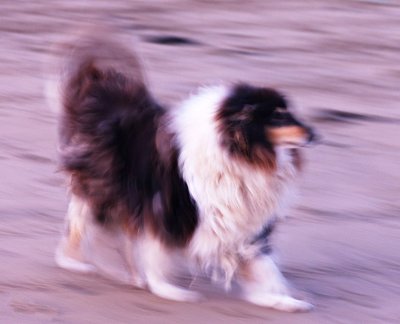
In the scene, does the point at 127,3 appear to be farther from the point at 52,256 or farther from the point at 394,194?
the point at 52,256

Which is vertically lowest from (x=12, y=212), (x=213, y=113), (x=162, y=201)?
(x=12, y=212)

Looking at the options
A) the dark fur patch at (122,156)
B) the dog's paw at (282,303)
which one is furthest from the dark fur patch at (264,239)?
the dark fur patch at (122,156)

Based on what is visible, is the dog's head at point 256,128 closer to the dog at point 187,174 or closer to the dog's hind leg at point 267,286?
the dog at point 187,174

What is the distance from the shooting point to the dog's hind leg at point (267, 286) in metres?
5.75

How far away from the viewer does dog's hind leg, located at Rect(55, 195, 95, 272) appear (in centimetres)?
621

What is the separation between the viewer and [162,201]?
5723 millimetres

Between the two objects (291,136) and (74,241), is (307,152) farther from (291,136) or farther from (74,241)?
(291,136)

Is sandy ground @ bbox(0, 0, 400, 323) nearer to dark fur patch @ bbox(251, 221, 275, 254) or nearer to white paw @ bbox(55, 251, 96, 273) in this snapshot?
white paw @ bbox(55, 251, 96, 273)

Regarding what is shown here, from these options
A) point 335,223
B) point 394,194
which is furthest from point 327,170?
point 335,223

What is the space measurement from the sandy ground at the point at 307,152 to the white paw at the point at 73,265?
7 cm

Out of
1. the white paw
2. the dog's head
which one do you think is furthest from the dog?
the white paw

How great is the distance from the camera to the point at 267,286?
578cm

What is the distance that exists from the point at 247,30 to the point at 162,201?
24.9ft

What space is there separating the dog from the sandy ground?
0.23 meters
